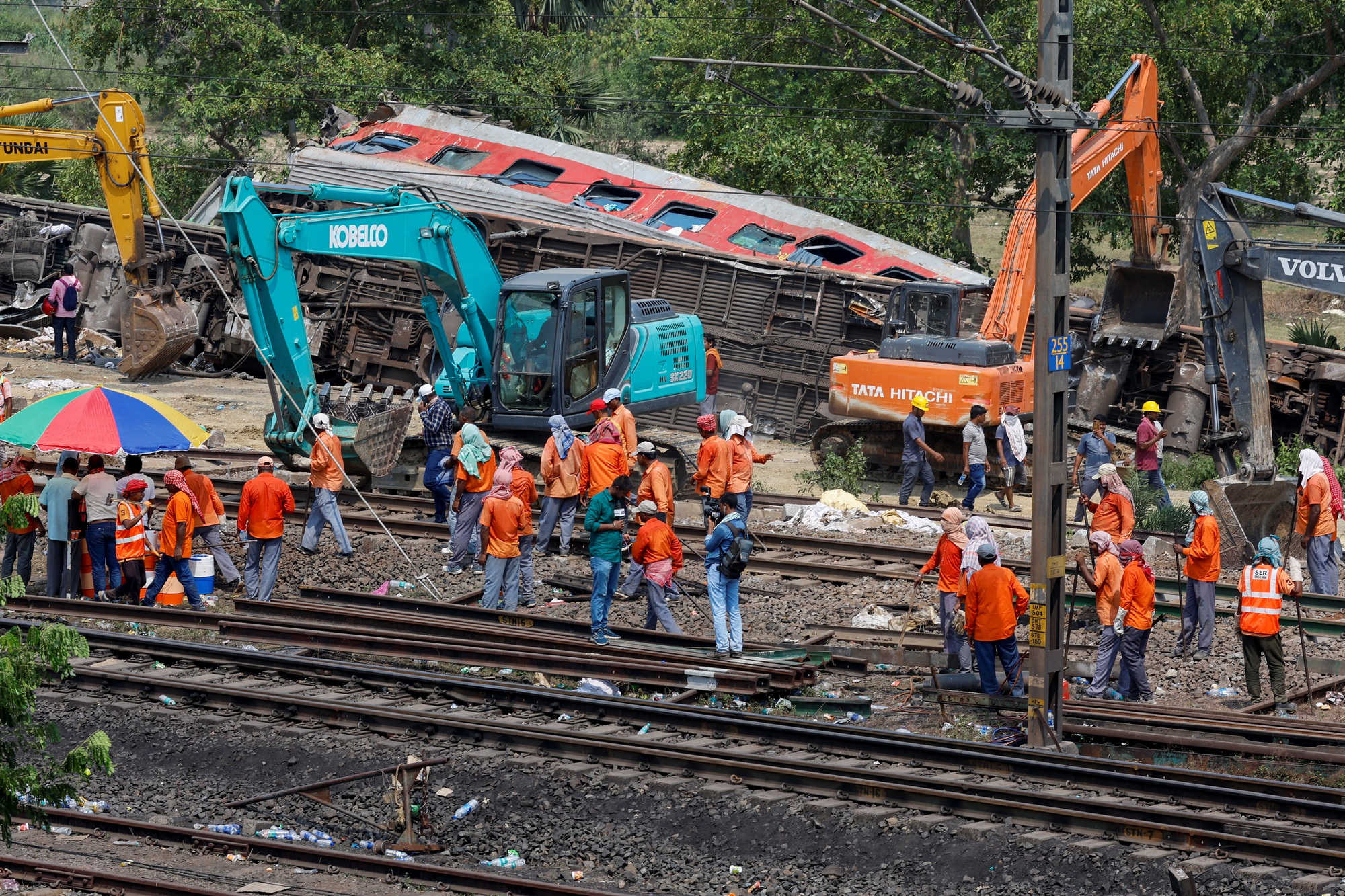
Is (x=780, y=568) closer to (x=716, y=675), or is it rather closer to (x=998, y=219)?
(x=716, y=675)

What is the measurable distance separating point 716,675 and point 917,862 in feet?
11.1

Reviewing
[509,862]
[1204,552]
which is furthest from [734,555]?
[1204,552]

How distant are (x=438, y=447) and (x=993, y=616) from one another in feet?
25.5

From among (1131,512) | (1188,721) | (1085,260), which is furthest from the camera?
(1085,260)

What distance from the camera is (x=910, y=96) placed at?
3102 centimetres

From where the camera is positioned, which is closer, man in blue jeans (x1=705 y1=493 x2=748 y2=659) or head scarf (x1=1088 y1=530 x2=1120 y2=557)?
head scarf (x1=1088 y1=530 x2=1120 y2=557)

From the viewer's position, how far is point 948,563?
13.8 m

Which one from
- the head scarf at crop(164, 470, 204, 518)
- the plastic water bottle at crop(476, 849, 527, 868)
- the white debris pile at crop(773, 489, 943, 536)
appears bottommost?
the white debris pile at crop(773, 489, 943, 536)

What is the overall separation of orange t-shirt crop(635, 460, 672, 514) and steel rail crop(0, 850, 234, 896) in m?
6.03

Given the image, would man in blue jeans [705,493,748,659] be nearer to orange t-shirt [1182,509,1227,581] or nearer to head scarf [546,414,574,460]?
head scarf [546,414,574,460]

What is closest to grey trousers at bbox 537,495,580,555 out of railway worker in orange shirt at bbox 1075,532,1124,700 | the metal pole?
railway worker in orange shirt at bbox 1075,532,1124,700

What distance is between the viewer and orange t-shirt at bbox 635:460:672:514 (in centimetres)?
1449

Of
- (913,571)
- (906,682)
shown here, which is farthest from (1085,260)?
(906,682)

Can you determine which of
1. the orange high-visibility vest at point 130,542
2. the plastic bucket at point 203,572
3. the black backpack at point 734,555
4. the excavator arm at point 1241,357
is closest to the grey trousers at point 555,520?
the plastic bucket at point 203,572
